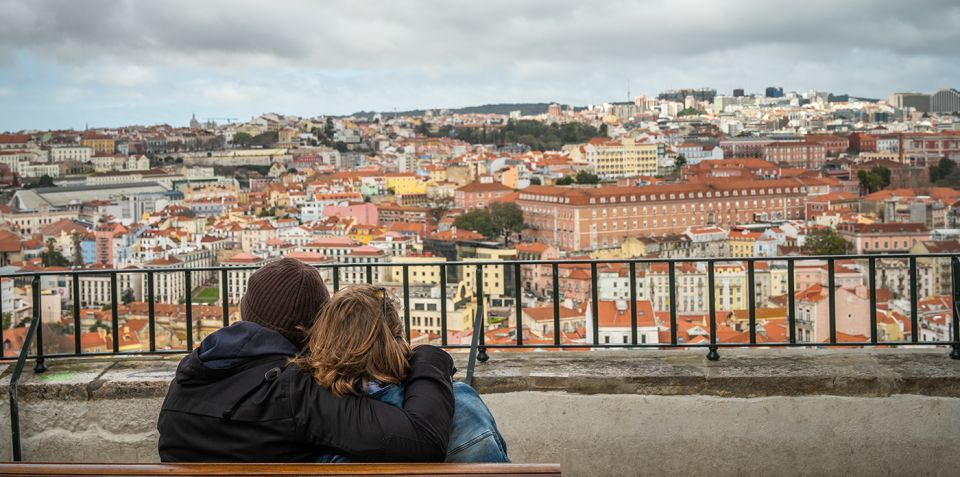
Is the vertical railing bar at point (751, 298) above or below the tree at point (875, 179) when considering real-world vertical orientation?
below

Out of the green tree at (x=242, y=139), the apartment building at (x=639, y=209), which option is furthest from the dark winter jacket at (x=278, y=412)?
the green tree at (x=242, y=139)

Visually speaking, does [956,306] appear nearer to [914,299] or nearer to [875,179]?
[914,299]

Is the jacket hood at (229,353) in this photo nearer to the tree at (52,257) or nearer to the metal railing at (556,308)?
the metal railing at (556,308)

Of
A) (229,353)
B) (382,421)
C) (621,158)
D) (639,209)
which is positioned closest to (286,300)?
(229,353)

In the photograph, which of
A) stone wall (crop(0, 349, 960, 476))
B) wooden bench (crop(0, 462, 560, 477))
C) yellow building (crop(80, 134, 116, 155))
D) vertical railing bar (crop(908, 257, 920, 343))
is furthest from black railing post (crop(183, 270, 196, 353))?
yellow building (crop(80, 134, 116, 155))

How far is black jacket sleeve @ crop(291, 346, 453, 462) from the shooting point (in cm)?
125

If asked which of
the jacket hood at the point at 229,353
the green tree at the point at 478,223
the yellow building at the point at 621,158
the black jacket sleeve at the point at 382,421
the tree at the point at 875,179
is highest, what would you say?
the yellow building at the point at 621,158

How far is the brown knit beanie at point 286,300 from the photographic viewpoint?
138 cm

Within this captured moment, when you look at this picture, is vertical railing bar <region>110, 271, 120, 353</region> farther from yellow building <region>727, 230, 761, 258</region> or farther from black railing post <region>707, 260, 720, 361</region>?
yellow building <region>727, 230, 761, 258</region>

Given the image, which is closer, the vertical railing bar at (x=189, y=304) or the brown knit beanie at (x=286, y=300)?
the brown knit beanie at (x=286, y=300)

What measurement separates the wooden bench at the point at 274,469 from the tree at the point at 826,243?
39090 mm

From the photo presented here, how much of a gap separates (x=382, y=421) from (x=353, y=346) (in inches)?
3.8

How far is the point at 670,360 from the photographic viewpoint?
2588mm

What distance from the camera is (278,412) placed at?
1293 millimetres
